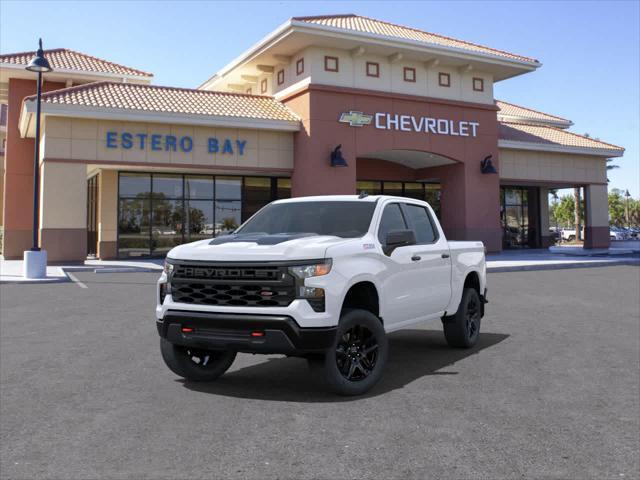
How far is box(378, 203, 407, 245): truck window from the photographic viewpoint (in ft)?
21.5

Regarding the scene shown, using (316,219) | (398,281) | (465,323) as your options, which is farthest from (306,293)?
(465,323)

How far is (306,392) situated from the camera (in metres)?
5.74

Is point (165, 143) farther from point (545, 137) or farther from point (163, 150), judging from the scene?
point (545, 137)

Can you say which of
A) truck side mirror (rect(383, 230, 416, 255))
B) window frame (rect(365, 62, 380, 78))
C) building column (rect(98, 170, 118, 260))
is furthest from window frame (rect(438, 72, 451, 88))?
truck side mirror (rect(383, 230, 416, 255))

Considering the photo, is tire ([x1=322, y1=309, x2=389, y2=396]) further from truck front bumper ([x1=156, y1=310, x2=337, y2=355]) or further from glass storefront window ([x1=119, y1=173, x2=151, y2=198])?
glass storefront window ([x1=119, y1=173, x2=151, y2=198])

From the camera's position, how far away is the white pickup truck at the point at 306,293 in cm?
530

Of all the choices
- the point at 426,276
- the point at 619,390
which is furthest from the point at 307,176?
the point at 619,390

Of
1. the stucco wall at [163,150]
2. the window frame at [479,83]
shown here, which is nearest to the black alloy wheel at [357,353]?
the stucco wall at [163,150]

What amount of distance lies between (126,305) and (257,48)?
17461 millimetres

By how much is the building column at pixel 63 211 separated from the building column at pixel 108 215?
399 cm

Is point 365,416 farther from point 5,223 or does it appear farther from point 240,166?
point 5,223

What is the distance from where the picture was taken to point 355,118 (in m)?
26.3

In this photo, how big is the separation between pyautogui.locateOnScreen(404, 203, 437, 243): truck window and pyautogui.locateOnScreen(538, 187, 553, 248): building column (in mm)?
33428

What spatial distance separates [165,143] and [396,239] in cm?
2012
